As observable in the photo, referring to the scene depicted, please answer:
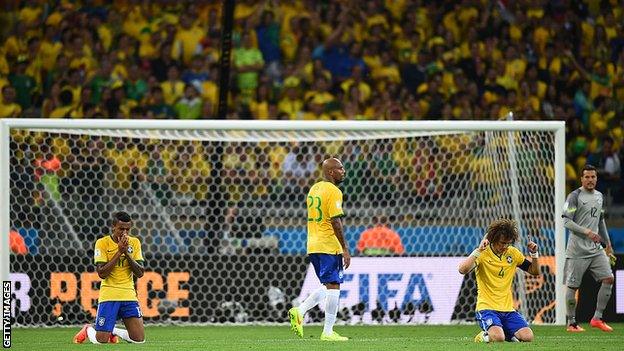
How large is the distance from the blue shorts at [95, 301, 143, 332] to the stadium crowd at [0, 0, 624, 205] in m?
6.28

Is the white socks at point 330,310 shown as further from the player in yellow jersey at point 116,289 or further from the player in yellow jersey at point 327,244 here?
the player in yellow jersey at point 116,289

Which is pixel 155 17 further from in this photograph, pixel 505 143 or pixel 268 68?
pixel 505 143

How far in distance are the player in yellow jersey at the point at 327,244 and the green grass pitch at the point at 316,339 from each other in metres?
0.27

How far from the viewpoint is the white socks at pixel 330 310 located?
35.1 ft

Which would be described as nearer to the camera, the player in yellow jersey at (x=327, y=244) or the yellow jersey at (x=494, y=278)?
the yellow jersey at (x=494, y=278)

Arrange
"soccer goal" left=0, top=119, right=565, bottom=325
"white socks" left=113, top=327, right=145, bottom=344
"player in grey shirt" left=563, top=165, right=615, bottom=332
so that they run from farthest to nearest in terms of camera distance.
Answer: "soccer goal" left=0, top=119, right=565, bottom=325 → "player in grey shirt" left=563, top=165, right=615, bottom=332 → "white socks" left=113, top=327, right=145, bottom=344

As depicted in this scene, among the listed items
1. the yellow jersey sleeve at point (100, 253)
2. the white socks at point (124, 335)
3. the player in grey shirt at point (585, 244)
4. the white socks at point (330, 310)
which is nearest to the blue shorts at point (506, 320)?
the white socks at point (330, 310)

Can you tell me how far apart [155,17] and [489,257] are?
9898mm

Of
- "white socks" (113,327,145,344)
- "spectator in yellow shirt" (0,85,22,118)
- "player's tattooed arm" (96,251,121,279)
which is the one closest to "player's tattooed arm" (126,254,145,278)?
"player's tattooed arm" (96,251,121,279)

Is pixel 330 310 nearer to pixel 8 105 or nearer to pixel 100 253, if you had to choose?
pixel 100 253

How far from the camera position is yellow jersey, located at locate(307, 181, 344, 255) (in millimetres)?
10781

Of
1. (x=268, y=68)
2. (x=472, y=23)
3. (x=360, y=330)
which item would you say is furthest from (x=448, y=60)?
(x=360, y=330)

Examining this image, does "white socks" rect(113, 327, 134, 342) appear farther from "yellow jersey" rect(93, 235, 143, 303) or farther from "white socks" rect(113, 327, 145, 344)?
"yellow jersey" rect(93, 235, 143, 303)

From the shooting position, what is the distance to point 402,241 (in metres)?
14.2
